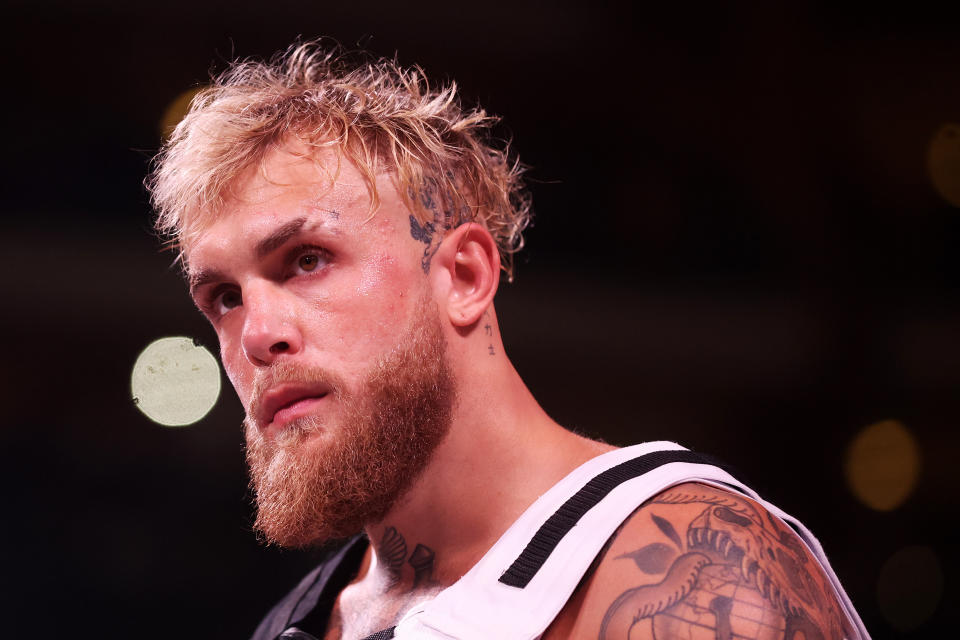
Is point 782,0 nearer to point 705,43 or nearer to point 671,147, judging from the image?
point 705,43

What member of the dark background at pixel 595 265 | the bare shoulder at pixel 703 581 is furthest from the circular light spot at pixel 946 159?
the bare shoulder at pixel 703 581

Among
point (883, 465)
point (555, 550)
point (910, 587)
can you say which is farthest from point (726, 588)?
point (910, 587)

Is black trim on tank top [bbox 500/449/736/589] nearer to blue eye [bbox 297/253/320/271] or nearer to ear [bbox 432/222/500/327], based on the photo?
ear [bbox 432/222/500/327]

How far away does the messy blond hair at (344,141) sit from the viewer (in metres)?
1.55

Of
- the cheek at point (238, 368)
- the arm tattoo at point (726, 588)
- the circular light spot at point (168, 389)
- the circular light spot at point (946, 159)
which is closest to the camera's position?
the arm tattoo at point (726, 588)

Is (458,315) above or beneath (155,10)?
beneath

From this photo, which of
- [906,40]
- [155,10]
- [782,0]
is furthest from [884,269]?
[155,10]

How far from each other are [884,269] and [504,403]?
156 cm

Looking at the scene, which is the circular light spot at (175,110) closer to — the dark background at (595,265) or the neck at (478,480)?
the dark background at (595,265)

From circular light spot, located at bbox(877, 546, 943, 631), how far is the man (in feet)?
4.74

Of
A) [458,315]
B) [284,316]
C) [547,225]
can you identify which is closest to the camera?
[284,316]

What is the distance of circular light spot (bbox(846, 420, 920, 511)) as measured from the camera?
2.43 metres

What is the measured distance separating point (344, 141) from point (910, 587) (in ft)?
7.41

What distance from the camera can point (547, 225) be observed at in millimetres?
2695
